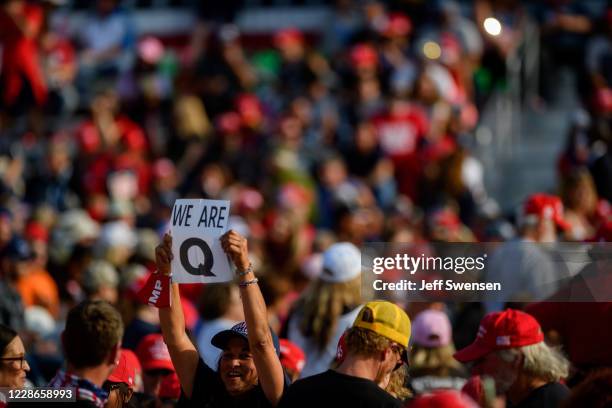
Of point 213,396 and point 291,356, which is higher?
point 291,356

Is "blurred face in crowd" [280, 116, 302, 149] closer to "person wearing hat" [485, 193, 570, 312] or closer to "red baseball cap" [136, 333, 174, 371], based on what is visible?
"red baseball cap" [136, 333, 174, 371]

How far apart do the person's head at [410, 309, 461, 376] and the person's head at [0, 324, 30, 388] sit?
2.15m

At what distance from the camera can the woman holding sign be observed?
5.37 metres

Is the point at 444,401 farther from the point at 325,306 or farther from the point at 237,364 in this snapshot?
the point at 325,306

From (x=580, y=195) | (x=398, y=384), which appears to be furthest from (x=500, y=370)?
(x=580, y=195)

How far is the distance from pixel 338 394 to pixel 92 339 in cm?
96

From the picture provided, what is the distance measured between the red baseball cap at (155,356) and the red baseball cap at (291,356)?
1.81 feet

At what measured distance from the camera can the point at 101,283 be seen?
8.60m

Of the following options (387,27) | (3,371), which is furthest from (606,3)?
(3,371)

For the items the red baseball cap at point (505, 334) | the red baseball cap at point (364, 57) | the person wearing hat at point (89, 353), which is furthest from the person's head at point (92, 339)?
the red baseball cap at point (364, 57)

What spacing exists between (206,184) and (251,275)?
854cm

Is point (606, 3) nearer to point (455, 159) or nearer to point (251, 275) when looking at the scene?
point (455, 159)

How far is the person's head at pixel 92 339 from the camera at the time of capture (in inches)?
203

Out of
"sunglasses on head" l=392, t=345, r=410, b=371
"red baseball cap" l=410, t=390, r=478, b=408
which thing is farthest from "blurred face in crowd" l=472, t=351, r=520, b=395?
"red baseball cap" l=410, t=390, r=478, b=408
